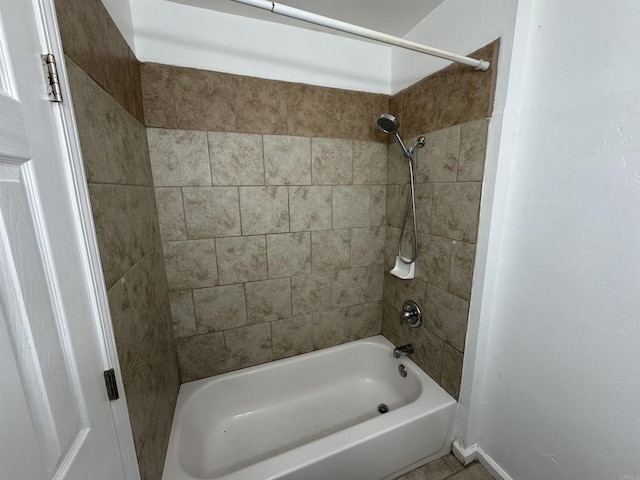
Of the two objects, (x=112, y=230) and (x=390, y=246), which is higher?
(x=112, y=230)

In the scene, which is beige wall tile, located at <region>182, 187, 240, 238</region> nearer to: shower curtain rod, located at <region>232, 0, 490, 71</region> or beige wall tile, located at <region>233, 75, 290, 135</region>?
beige wall tile, located at <region>233, 75, 290, 135</region>

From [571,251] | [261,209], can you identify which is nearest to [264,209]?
[261,209]

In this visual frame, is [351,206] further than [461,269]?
Yes

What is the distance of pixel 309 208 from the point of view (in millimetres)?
1543

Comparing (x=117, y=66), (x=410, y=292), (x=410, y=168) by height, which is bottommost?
(x=410, y=292)

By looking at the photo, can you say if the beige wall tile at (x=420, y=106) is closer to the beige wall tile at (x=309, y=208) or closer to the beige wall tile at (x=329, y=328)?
the beige wall tile at (x=309, y=208)

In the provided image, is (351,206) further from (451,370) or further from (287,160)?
(451,370)

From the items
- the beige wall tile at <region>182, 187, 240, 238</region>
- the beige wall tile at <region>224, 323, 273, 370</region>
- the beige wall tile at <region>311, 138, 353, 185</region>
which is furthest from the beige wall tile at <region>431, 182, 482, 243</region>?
the beige wall tile at <region>224, 323, 273, 370</region>

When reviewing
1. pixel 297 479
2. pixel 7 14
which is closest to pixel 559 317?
pixel 297 479

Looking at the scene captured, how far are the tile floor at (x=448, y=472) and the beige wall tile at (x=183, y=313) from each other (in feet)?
4.36

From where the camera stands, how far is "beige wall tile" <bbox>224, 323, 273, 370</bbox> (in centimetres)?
154

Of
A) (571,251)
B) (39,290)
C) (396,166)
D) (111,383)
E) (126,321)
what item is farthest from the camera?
(396,166)

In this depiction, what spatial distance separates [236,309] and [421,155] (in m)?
1.37

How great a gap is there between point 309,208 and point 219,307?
781mm
